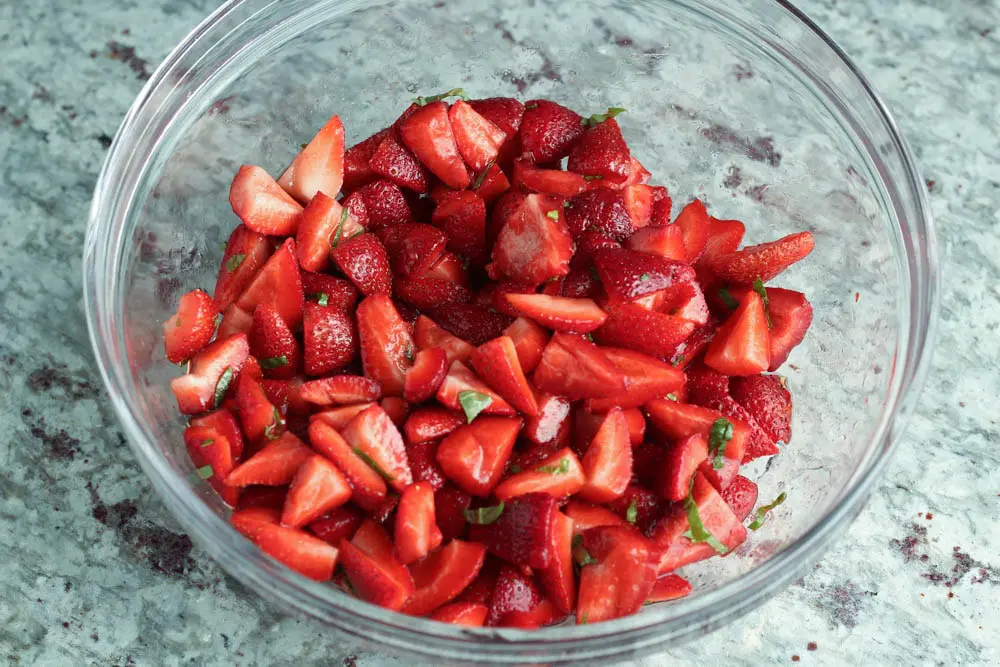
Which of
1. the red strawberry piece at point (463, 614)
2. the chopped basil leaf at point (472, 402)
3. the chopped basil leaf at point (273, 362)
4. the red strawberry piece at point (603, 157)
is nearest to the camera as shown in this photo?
the red strawberry piece at point (463, 614)

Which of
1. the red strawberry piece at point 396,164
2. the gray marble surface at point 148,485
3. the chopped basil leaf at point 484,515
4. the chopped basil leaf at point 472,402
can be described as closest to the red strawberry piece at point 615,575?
the chopped basil leaf at point 484,515

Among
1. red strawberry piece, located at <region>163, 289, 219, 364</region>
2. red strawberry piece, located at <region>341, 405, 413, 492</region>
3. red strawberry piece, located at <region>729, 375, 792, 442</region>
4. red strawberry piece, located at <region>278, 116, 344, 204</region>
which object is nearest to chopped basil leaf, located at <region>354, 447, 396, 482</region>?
red strawberry piece, located at <region>341, 405, 413, 492</region>

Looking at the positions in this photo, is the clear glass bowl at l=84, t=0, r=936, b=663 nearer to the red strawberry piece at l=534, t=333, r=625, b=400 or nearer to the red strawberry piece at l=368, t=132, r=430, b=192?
the red strawberry piece at l=368, t=132, r=430, b=192

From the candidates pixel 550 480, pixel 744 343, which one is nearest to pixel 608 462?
pixel 550 480

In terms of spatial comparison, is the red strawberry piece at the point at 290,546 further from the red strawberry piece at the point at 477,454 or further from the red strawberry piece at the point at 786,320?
the red strawberry piece at the point at 786,320

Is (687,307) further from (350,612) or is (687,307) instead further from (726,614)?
(350,612)

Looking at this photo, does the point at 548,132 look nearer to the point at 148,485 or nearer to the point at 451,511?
the point at 451,511

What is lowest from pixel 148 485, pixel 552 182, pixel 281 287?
pixel 148 485

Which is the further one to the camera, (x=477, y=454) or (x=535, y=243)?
(x=535, y=243)
